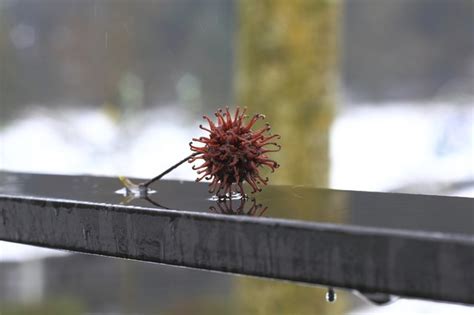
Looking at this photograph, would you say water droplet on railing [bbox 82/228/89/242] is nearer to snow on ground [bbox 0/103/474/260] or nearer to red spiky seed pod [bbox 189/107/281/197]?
red spiky seed pod [bbox 189/107/281/197]

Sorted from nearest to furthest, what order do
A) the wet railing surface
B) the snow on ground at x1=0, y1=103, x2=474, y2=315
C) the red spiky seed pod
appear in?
the wet railing surface → the red spiky seed pod → the snow on ground at x1=0, y1=103, x2=474, y2=315

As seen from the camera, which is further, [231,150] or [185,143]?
[185,143]

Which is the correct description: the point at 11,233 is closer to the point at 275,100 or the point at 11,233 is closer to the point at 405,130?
the point at 275,100

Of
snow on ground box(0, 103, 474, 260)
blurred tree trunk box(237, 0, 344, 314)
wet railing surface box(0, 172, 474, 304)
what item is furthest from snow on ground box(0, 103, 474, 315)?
wet railing surface box(0, 172, 474, 304)

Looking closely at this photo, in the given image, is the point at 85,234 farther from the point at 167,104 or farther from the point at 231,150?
the point at 167,104

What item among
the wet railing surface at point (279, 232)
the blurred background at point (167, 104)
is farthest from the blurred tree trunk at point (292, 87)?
the blurred background at point (167, 104)

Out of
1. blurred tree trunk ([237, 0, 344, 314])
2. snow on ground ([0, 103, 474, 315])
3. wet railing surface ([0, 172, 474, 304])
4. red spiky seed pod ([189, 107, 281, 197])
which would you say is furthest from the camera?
snow on ground ([0, 103, 474, 315])

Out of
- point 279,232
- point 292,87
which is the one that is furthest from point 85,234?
point 292,87

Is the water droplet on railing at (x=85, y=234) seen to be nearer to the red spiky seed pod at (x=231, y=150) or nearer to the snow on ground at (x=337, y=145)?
the red spiky seed pod at (x=231, y=150)
